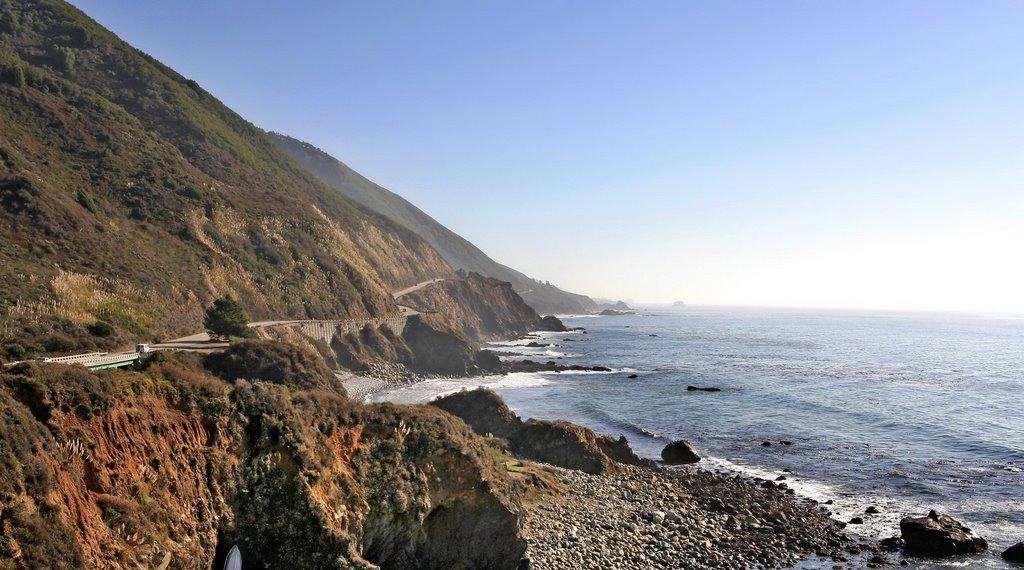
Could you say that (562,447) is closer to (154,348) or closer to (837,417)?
(154,348)

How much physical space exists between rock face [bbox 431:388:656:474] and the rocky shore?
1.68 meters

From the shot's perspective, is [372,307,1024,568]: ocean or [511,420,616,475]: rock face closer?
[372,307,1024,568]: ocean

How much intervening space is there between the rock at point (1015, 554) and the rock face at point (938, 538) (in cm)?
78

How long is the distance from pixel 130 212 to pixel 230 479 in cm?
4907

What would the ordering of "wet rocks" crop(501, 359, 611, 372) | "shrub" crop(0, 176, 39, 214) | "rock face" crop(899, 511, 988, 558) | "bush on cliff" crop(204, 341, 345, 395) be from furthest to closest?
"wet rocks" crop(501, 359, 611, 372) → "shrub" crop(0, 176, 39, 214) → "bush on cliff" crop(204, 341, 345, 395) → "rock face" crop(899, 511, 988, 558)

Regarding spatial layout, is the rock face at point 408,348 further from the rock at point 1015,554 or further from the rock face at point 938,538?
the rock at point 1015,554

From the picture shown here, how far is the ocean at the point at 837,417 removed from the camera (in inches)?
1168

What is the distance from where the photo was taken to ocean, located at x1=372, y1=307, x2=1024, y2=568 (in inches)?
1168

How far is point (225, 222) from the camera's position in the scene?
63.2 meters

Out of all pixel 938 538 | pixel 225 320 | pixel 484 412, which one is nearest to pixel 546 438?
pixel 484 412

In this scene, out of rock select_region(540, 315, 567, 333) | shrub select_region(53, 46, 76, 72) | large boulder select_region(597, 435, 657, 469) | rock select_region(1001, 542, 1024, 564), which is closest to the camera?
rock select_region(1001, 542, 1024, 564)

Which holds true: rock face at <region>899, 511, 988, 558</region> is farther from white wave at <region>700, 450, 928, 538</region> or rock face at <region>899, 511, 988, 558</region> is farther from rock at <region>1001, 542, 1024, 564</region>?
white wave at <region>700, 450, 928, 538</region>

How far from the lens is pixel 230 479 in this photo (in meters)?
14.1

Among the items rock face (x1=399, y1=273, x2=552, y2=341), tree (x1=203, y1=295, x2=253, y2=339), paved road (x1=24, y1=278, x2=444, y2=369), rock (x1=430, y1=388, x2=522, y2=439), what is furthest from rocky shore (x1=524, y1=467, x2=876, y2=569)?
rock face (x1=399, y1=273, x2=552, y2=341)
